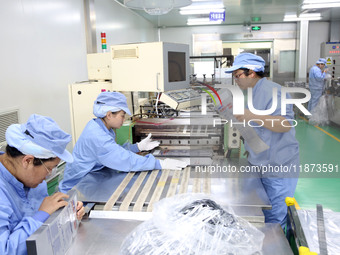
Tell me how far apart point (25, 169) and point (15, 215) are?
167 mm

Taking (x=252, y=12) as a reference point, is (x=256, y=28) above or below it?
below

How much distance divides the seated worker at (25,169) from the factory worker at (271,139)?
1215 mm

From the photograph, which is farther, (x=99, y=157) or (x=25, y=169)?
(x=99, y=157)

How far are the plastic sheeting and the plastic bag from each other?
18.2 ft

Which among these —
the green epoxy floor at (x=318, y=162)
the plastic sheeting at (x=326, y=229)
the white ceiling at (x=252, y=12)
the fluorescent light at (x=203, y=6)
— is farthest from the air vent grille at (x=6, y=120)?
the fluorescent light at (x=203, y=6)

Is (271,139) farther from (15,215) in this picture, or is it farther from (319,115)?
(319,115)

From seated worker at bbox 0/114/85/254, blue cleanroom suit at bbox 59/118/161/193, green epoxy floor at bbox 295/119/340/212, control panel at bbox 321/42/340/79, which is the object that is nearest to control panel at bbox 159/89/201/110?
blue cleanroom suit at bbox 59/118/161/193

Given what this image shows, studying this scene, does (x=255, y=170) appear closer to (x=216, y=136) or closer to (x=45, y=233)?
(x=216, y=136)

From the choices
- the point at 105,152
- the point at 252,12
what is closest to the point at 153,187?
the point at 105,152

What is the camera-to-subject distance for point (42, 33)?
9.72ft

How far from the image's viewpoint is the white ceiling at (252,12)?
19.5ft

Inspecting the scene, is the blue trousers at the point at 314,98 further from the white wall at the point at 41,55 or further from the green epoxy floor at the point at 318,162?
the white wall at the point at 41,55

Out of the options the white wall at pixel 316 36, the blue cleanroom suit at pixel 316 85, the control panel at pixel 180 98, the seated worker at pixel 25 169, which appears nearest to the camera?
the seated worker at pixel 25 169

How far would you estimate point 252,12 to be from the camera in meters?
7.17
